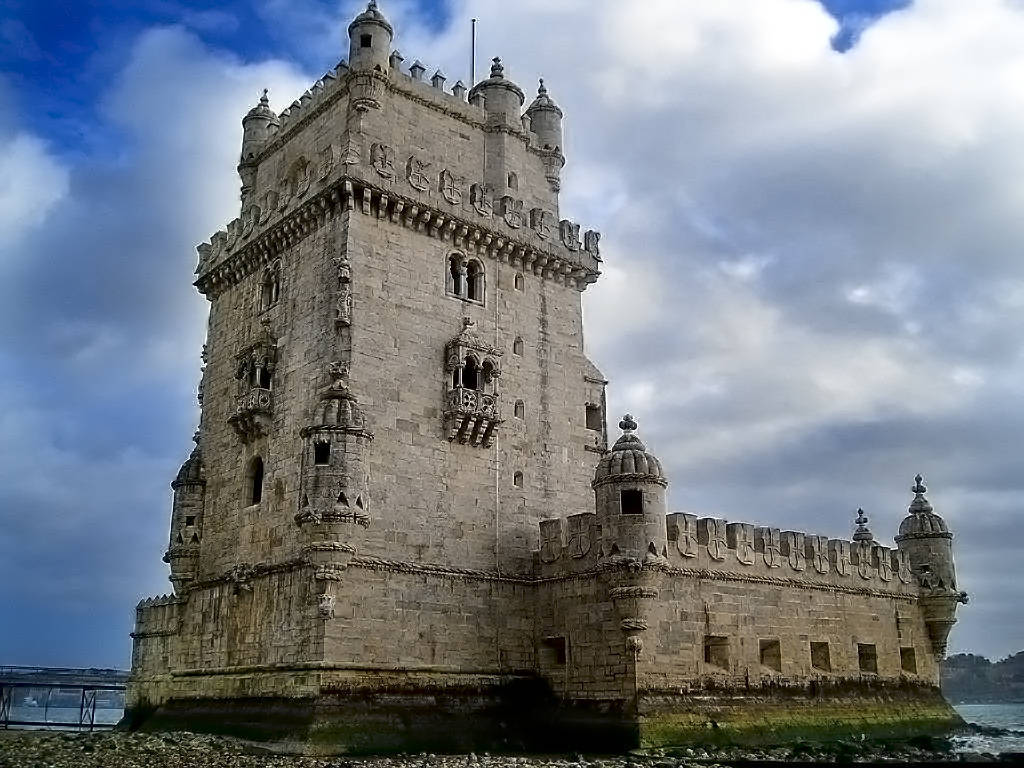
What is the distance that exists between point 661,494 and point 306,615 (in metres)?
9.28

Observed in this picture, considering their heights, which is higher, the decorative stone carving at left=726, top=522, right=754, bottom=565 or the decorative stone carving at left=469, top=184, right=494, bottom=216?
the decorative stone carving at left=469, top=184, right=494, bottom=216

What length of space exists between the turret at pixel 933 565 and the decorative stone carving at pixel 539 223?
16.6 m

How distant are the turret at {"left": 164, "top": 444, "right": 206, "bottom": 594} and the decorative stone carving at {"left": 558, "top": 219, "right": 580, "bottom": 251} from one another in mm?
13134

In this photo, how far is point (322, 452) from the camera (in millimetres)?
23797

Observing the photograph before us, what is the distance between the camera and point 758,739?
25562 millimetres

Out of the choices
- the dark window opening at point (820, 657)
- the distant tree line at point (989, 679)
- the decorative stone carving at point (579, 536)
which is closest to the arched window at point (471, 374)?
the decorative stone carving at point (579, 536)

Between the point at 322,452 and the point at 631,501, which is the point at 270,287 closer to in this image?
the point at 322,452

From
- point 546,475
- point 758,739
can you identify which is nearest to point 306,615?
point 546,475

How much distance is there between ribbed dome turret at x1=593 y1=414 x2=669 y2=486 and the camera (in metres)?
25.0

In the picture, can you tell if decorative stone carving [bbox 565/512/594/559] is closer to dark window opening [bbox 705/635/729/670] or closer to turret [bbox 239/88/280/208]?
dark window opening [bbox 705/635/729/670]

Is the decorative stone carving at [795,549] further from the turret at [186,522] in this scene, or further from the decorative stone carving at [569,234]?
the turret at [186,522]

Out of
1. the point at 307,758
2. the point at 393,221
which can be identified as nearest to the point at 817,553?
the point at 393,221

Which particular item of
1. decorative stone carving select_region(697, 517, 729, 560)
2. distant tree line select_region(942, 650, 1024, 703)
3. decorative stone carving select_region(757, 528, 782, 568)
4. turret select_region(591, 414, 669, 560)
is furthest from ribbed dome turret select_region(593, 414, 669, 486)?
distant tree line select_region(942, 650, 1024, 703)

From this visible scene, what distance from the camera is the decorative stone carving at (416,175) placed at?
27547 millimetres
